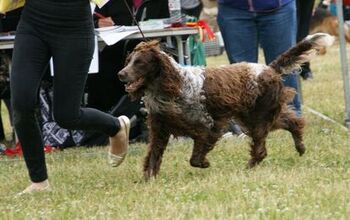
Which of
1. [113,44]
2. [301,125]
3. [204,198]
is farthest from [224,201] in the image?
[113,44]

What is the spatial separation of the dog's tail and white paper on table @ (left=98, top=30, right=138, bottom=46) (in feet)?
6.31

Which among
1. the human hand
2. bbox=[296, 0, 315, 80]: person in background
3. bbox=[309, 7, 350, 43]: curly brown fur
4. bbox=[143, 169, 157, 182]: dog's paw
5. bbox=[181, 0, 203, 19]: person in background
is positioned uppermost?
bbox=[143, 169, 157, 182]: dog's paw

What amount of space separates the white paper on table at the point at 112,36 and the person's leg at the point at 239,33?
862 millimetres

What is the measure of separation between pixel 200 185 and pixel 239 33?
283 cm

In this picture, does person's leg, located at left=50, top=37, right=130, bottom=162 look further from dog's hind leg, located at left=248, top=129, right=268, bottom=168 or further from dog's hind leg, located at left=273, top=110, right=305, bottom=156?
dog's hind leg, located at left=273, top=110, right=305, bottom=156

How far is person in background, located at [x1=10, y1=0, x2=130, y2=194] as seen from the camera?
529 cm

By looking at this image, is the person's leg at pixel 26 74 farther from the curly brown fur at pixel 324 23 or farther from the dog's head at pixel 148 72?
the curly brown fur at pixel 324 23

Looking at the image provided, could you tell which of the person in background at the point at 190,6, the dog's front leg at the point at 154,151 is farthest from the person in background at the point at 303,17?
the dog's front leg at the point at 154,151

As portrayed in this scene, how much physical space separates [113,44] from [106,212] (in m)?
3.59

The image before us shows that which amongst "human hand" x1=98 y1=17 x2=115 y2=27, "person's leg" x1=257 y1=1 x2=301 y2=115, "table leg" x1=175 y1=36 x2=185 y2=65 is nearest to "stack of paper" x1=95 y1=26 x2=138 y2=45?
"human hand" x1=98 y1=17 x2=115 y2=27

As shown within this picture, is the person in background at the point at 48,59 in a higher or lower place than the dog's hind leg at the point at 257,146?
higher

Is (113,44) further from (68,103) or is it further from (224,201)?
(224,201)

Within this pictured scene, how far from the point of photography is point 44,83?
28.1ft

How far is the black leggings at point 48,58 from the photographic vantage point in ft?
17.4
